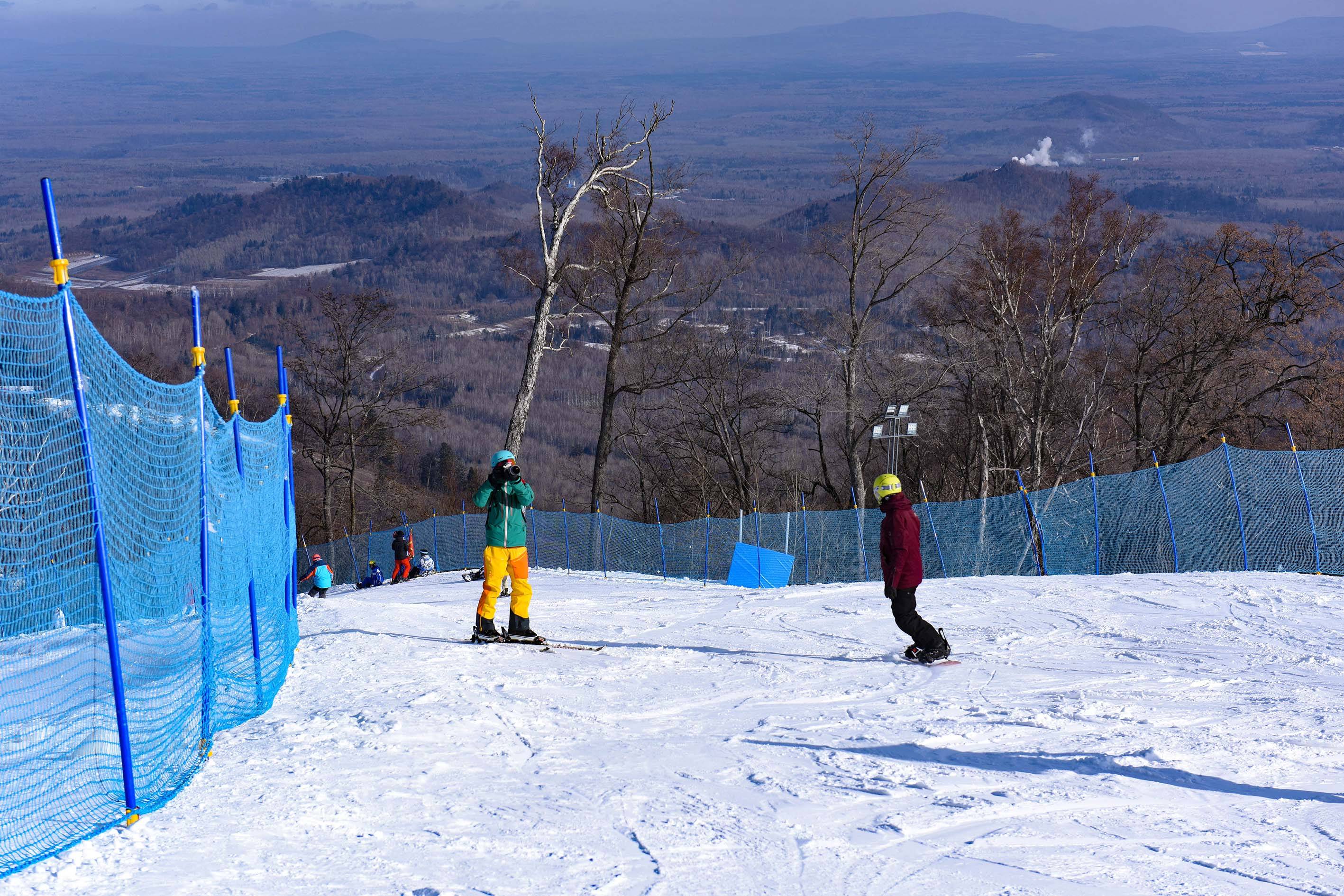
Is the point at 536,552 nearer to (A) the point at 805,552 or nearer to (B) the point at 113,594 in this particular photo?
(A) the point at 805,552

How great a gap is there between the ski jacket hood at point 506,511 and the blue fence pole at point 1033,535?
12.0 meters

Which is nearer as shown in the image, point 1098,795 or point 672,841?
point 672,841

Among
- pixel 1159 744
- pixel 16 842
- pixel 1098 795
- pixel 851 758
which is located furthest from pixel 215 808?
pixel 1159 744

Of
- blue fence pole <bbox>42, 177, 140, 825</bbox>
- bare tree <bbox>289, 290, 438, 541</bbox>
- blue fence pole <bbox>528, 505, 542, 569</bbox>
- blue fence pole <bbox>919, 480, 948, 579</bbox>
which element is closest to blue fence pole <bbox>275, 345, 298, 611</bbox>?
blue fence pole <bbox>42, 177, 140, 825</bbox>

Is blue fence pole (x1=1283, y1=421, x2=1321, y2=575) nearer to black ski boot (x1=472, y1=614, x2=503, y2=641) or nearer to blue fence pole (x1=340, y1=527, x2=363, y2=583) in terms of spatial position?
black ski boot (x1=472, y1=614, x2=503, y2=641)

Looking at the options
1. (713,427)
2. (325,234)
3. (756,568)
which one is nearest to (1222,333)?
(713,427)

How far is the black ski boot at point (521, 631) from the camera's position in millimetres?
11250

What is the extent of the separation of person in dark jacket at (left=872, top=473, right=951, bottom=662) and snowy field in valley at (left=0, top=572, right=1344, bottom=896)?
29 centimetres

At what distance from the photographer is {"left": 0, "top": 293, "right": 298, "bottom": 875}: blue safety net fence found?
568cm

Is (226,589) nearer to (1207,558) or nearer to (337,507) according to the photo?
(1207,558)

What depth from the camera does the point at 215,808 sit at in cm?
588

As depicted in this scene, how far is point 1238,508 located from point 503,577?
13.7 m

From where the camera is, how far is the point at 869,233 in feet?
103

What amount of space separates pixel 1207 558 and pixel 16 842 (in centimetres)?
1891
